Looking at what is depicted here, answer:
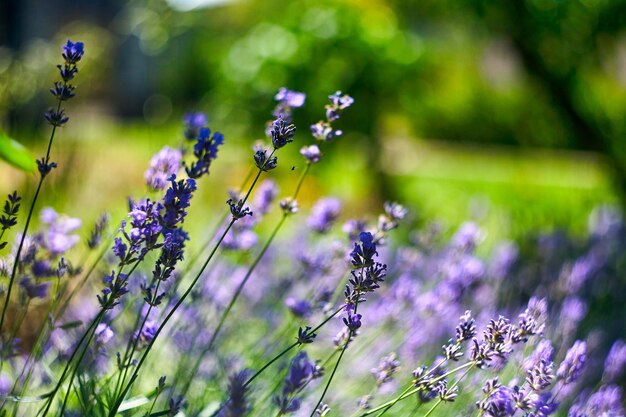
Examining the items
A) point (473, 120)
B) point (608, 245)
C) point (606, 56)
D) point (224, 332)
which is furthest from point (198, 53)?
point (224, 332)

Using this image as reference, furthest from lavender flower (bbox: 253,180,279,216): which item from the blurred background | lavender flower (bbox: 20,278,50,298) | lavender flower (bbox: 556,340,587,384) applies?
the blurred background

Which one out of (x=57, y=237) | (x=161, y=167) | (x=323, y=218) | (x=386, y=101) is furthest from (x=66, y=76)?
(x=386, y=101)

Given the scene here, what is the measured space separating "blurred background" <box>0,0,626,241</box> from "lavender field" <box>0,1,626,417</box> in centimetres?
4

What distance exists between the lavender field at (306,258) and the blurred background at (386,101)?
0.13 ft

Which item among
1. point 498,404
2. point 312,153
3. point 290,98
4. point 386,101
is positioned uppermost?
point 386,101

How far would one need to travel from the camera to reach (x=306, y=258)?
6.72ft

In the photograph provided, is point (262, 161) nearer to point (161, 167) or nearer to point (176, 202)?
point (176, 202)

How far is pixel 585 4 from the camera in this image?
439 centimetres

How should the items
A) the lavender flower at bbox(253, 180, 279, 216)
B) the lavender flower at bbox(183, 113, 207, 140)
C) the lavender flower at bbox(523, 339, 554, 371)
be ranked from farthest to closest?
the lavender flower at bbox(253, 180, 279, 216), the lavender flower at bbox(183, 113, 207, 140), the lavender flower at bbox(523, 339, 554, 371)

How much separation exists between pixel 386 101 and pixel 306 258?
4.92 metres

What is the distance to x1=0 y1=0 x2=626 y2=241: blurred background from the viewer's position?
4.54 metres

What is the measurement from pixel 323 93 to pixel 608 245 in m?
3.43

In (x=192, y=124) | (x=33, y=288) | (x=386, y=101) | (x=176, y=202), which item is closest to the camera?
(x=176, y=202)

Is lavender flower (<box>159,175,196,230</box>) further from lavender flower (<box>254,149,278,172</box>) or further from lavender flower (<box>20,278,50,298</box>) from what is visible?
lavender flower (<box>20,278,50,298</box>)
